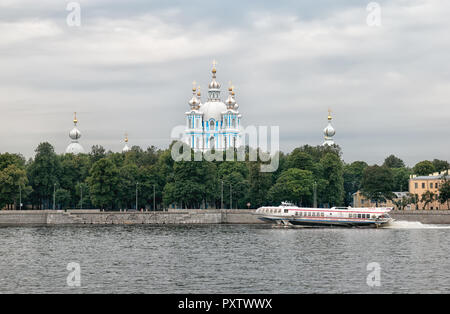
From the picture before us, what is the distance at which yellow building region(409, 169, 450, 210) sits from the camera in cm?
16786

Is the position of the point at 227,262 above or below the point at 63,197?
below

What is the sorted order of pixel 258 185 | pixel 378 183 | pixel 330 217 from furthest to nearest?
1. pixel 378 183
2. pixel 258 185
3. pixel 330 217

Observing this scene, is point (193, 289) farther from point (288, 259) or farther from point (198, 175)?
point (198, 175)

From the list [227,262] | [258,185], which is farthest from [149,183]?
[227,262]

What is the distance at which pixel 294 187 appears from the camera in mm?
159375

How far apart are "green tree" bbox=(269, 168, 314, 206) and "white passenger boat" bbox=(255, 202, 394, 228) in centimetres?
2419

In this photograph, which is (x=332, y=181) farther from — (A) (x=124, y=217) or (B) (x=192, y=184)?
(A) (x=124, y=217)

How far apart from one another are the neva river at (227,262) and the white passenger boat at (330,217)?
53.1ft

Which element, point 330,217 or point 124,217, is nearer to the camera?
point 330,217

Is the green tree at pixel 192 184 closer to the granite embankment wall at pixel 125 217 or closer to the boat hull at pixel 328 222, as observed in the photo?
the granite embankment wall at pixel 125 217

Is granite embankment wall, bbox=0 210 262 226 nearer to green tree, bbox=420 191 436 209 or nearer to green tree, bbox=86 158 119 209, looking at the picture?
green tree, bbox=86 158 119 209

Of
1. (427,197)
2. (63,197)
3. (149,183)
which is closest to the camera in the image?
(427,197)

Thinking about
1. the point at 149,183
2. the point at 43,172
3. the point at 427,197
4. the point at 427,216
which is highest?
the point at 43,172

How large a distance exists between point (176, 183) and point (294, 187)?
2402cm
